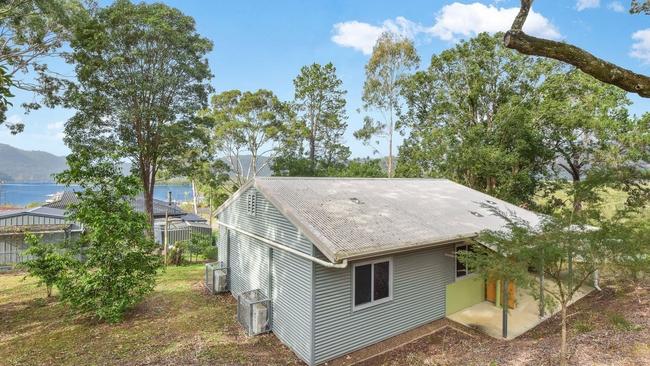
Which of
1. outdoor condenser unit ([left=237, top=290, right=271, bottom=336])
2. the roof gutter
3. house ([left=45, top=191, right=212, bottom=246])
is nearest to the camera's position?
the roof gutter

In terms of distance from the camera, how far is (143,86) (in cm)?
2077

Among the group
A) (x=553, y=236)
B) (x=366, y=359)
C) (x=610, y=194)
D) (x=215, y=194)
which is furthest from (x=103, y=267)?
(x=215, y=194)

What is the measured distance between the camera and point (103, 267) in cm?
956

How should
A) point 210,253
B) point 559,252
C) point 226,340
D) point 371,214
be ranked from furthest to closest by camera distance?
point 210,253 → point 371,214 → point 226,340 → point 559,252

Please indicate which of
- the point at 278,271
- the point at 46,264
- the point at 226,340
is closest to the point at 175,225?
the point at 46,264

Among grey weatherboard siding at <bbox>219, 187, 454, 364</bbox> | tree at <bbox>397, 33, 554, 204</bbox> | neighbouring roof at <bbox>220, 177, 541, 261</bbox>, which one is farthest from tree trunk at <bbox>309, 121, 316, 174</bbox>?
grey weatherboard siding at <bbox>219, 187, 454, 364</bbox>

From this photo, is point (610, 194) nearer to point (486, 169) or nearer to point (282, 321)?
point (282, 321)

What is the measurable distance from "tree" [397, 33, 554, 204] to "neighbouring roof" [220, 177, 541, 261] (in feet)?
31.8

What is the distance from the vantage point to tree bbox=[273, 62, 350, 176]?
32.3m

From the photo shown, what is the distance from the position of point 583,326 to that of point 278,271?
7.81 meters

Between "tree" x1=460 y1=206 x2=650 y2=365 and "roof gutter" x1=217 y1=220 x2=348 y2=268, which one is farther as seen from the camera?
"roof gutter" x1=217 y1=220 x2=348 y2=268

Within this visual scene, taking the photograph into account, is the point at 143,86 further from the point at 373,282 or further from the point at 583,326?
the point at 583,326

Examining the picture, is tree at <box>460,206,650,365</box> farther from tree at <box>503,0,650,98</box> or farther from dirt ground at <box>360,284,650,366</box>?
tree at <box>503,0,650,98</box>

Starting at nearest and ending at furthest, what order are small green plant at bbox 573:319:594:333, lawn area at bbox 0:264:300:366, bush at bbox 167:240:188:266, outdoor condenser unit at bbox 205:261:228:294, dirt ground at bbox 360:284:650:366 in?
dirt ground at bbox 360:284:650:366 < lawn area at bbox 0:264:300:366 < small green plant at bbox 573:319:594:333 < outdoor condenser unit at bbox 205:261:228:294 < bush at bbox 167:240:188:266
